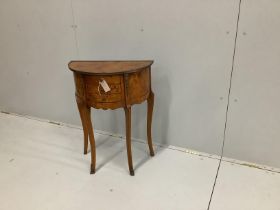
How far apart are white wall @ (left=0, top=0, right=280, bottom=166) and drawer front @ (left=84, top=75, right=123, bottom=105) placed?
43cm

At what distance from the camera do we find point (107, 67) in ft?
4.88

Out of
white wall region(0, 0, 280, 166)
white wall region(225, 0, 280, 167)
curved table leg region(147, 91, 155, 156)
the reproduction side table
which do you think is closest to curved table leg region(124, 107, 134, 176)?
the reproduction side table

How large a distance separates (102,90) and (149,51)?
1.61 ft

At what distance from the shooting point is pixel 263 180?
162 cm

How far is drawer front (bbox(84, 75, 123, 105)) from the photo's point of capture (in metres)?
1.40

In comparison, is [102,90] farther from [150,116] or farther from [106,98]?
[150,116]

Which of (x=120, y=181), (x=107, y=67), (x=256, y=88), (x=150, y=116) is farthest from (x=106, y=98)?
(x=256, y=88)

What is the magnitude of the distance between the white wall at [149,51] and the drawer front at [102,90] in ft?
1.41

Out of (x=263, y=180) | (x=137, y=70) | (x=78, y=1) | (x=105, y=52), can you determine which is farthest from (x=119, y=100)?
(x=263, y=180)

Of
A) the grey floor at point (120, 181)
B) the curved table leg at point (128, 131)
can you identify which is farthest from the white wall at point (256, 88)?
the curved table leg at point (128, 131)

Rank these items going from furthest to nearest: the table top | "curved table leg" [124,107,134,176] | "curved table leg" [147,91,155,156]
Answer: "curved table leg" [147,91,155,156] < "curved table leg" [124,107,134,176] < the table top

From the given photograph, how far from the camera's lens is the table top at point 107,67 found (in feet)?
4.59

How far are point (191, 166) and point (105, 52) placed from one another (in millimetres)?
1003

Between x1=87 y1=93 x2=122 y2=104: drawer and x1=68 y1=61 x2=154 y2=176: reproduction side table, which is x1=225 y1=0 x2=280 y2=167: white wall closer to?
x1=68 y1=61 x2=154 y2=176: reproduction side table
